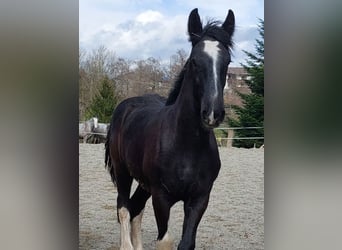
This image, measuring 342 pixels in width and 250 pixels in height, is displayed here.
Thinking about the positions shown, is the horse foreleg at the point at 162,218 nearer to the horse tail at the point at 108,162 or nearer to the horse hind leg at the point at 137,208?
the horse hind leg at the point at 137,208

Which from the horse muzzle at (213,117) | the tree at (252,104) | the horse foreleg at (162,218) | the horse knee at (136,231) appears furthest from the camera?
the horse knee at (136,231)

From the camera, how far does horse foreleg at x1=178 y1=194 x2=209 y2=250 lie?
1.35 meters

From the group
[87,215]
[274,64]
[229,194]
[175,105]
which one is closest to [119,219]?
[87,215]

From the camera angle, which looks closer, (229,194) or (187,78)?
(187,78)

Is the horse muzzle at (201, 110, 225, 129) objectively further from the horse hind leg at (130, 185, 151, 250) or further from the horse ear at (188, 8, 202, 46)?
the horse hind leg at (130, 185, 151, 250)

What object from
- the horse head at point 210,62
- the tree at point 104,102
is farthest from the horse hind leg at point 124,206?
the horse head at point 210,62

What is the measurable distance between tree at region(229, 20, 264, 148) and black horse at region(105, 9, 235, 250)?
0.16 m

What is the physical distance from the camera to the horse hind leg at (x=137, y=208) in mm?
1742

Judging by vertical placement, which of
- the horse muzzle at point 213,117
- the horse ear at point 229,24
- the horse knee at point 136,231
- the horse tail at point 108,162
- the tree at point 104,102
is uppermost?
the horse ear at point 229,24

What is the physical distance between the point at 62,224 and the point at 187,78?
2.02ft

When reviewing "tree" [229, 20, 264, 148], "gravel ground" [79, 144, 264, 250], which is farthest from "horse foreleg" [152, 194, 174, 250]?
"tree" [229, 20, 264, 148]

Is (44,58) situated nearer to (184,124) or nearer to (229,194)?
(184,124)

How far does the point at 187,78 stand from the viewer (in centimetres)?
137

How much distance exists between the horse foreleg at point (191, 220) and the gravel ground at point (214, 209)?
15cm
